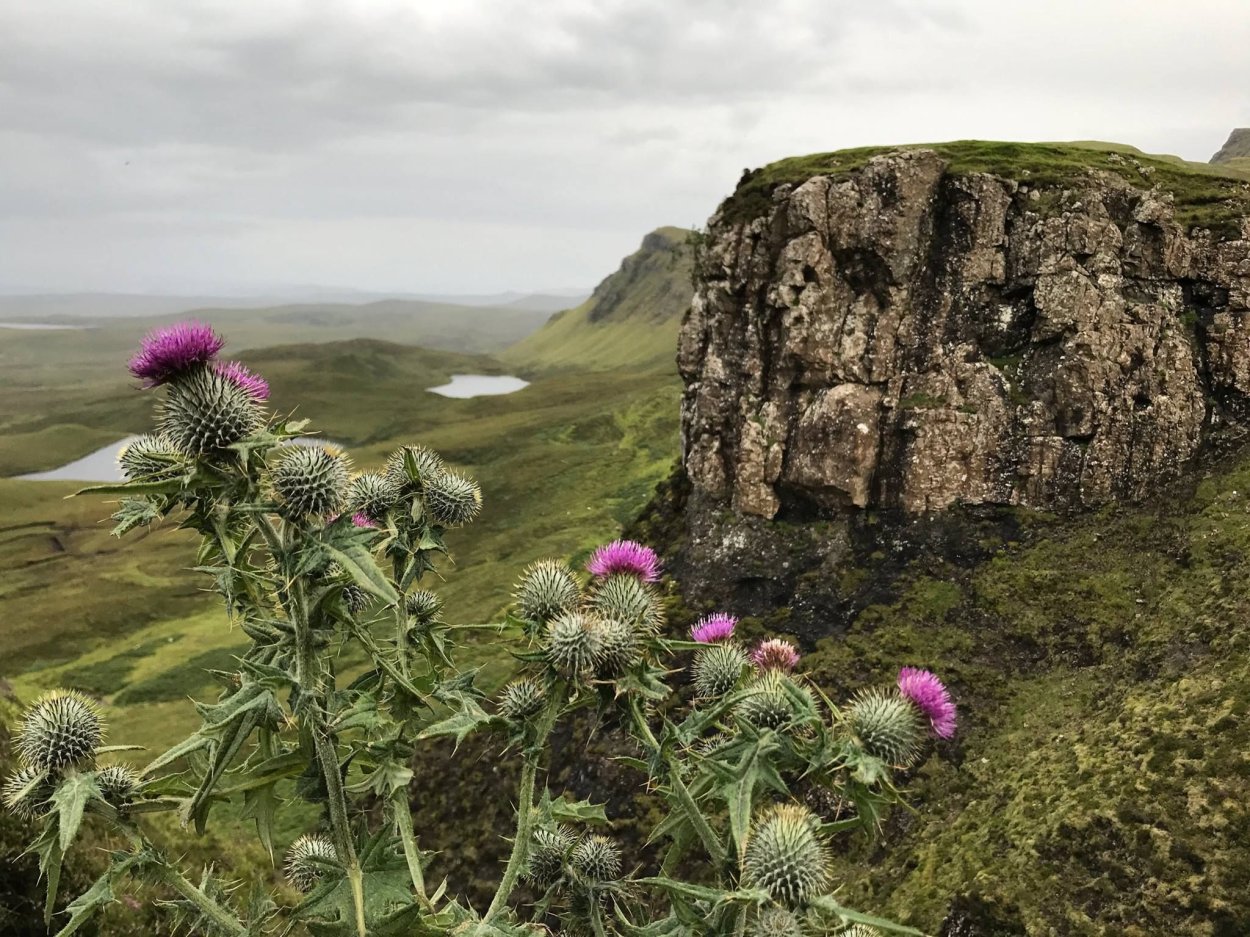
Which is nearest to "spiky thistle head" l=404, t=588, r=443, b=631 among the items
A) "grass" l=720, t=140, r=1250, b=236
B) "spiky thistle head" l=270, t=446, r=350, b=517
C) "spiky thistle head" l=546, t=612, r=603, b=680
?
"spiky thistle head" l=270, t=446, r=350, b=517

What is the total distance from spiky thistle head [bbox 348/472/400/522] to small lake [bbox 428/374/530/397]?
515 ft

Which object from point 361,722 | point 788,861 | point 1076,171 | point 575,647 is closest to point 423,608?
point 361,722

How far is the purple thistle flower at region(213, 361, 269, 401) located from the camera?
17.7ft

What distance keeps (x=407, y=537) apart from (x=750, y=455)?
18.3m

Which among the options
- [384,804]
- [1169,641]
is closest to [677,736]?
[384,804]

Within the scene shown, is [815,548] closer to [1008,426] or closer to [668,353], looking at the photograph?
[1008,426]

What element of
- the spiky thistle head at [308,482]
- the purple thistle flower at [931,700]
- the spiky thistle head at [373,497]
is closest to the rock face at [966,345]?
the purple thistle flower at [931,700]

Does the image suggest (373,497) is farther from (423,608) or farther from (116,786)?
(116,786)

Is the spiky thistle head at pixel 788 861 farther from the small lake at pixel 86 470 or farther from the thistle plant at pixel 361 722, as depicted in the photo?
the small lake at pixel 86 470

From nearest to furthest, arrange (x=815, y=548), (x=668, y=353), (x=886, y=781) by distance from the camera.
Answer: (x=886, y=781) → (x=815, y=548) → (x=668, y=353)

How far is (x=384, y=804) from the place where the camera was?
638cm

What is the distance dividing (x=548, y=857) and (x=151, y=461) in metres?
5.11

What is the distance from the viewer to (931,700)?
230 inches

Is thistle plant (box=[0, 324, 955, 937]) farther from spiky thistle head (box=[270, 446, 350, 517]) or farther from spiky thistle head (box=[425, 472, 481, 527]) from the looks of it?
spiky thistle head (box=[425, 472, 481, 527])
